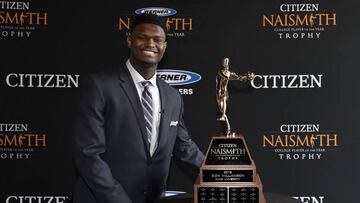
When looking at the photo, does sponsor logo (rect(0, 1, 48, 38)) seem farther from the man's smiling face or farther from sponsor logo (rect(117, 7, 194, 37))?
the man's smiling face

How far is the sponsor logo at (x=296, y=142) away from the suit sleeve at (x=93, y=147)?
1.27 m

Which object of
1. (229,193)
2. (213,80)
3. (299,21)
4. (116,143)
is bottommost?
(229,193)

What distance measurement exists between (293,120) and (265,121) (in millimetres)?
166

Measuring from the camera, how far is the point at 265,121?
2529 mm

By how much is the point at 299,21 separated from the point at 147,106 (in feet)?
4.35

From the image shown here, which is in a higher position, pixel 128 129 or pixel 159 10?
pixel 159 10

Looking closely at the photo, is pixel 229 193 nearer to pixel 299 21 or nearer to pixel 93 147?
pixel 93 147

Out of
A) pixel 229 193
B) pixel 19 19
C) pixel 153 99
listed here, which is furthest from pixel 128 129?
pixel 19 19

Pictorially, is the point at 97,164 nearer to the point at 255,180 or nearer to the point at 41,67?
the point at 255,180

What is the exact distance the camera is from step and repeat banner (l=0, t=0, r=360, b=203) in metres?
2.51

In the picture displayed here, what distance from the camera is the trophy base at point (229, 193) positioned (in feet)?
4.77

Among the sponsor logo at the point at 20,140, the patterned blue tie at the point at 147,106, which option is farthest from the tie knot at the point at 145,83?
the sponsor logo at the point at 20,140

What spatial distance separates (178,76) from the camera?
2.56 m

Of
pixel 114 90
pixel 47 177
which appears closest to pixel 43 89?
pixel 47 177
